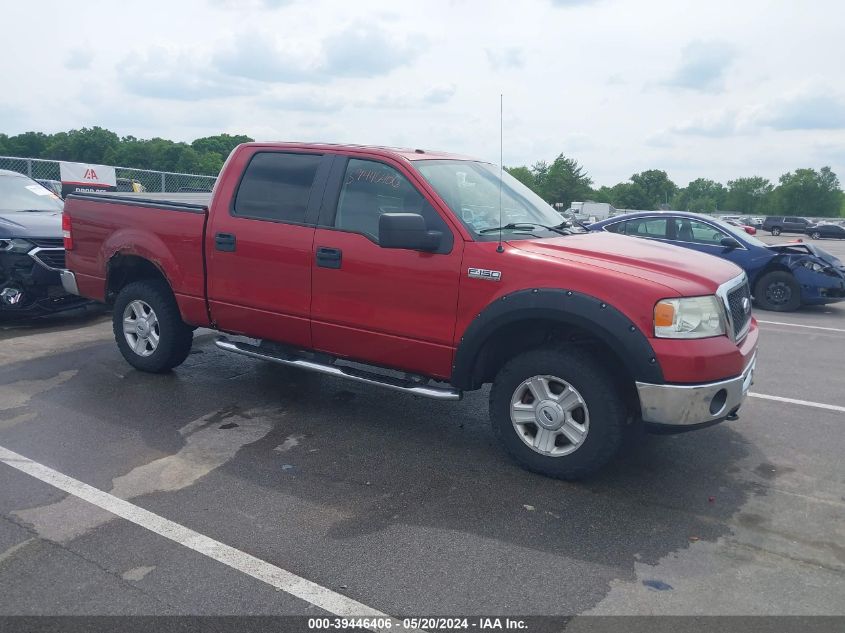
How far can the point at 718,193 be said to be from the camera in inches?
5837

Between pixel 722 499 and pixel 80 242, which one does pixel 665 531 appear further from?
pixel 80 242

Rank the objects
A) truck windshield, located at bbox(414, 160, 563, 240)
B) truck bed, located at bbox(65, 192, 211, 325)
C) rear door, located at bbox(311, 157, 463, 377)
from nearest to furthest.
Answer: rear door, located at bbox(311, 157, 463, 377), truck windshield, located at bbox(414, 160, 563, 240), truck bed, located at bbox(65, 192, 211, 325)

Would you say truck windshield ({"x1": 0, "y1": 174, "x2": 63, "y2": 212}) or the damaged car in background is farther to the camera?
truck windshield ({"x1": 0, "y1": 174, "x2": 63, "y2": 212})

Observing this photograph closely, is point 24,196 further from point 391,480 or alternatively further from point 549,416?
point 549,416

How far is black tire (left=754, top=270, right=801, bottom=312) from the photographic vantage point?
11.6m

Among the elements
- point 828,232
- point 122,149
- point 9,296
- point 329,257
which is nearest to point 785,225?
point 828,232

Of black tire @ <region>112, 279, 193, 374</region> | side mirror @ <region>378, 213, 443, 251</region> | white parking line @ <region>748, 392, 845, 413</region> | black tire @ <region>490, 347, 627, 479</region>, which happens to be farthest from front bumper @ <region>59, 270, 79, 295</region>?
white parking line @ <region>748, 392, 845, 413</region>

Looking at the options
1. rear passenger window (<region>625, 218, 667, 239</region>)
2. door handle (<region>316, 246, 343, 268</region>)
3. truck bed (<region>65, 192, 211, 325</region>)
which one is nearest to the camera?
door handle (<region>316, 246, 343, 268</region>)

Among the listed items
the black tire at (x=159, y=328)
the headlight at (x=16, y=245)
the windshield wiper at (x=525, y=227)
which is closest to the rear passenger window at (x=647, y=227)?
the windshield wiper at (x=525, y=227)

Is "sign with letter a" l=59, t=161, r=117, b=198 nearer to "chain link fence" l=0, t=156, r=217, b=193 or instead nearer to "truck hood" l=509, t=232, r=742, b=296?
"chain link fence" l=0, t=156, r=217, b=193

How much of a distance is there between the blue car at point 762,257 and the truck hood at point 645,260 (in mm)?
6457

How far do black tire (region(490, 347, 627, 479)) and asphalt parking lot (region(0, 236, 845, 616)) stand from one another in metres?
0.14

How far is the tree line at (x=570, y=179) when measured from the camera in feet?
→ 82.6

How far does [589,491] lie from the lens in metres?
4.42
